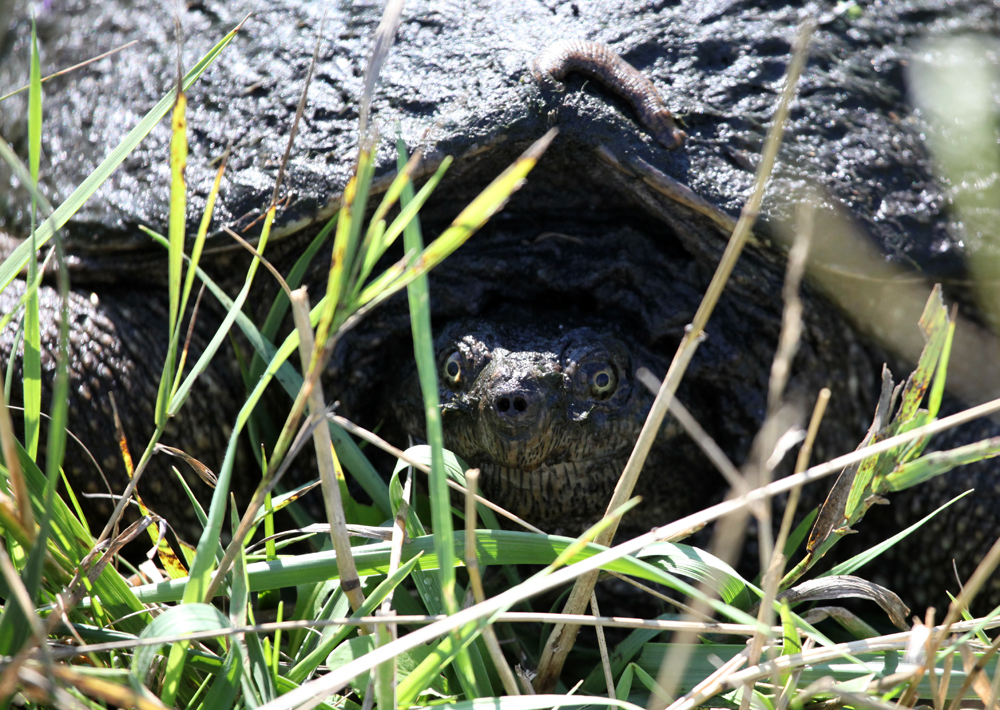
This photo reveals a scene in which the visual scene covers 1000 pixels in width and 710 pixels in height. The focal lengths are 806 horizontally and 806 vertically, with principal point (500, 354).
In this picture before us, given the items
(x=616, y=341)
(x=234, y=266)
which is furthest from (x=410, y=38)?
(x=616, y=341)

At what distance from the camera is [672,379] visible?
1.14 metres

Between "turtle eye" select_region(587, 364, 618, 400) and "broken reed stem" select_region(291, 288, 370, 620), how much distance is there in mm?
843

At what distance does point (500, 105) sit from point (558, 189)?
1.25ft

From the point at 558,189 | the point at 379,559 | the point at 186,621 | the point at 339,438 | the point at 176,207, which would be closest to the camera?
the point at 186,621

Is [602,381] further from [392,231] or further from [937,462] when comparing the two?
[392,231]

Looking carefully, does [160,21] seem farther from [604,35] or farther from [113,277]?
[604,35]

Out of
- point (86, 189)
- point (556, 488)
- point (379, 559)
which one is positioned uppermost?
point (86, 189)

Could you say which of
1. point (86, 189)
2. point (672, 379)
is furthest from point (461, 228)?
point (86, 189)

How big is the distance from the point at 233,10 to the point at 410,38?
0.60 metres

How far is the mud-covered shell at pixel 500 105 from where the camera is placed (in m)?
1.91

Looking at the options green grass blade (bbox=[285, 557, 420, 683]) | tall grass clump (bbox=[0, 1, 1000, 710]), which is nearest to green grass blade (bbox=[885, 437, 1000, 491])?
tall grass clump (bbox=[0, 1, 1000, 710])

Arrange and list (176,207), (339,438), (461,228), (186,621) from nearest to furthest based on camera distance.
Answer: (461,228) < (186,621) < (176,207) < (339,438)

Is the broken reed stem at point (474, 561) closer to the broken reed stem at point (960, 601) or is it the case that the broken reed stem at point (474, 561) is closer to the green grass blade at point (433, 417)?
the green grass blade at point (433, 417)

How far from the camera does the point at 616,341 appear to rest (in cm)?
204
